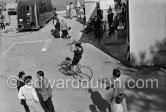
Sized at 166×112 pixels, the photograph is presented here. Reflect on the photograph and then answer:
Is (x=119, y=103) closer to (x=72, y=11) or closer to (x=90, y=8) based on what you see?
(x=90, y=8)

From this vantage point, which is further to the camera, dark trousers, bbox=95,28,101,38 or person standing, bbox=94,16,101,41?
dark trousers, bbox=95,28,101,38

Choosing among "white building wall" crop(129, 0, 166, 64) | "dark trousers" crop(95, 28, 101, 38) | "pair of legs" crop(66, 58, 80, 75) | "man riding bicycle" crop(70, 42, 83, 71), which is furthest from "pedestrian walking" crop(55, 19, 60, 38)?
"man riding bicycle" crop(70, 42, 83, 71)

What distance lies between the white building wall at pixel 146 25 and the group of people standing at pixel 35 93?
6.85m

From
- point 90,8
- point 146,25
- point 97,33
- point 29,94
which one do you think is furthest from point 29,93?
point 90,8

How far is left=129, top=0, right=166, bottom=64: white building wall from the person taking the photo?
1563cm

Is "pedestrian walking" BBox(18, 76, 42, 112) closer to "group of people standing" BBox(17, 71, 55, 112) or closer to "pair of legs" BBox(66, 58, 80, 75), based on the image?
"group of people standing" BBox(17, 71, 55, 112)

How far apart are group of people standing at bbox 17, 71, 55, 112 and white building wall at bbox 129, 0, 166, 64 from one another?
6849mm

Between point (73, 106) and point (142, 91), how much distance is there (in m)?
2.92

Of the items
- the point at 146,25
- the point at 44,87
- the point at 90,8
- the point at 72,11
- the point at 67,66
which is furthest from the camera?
the point at 72,11

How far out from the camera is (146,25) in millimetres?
15781

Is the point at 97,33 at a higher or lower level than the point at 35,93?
higher

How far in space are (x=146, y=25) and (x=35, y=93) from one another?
808cm

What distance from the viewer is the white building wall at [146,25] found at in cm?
1563

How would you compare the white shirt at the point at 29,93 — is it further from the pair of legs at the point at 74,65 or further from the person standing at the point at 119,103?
the pair of legs at the point at 74,65
